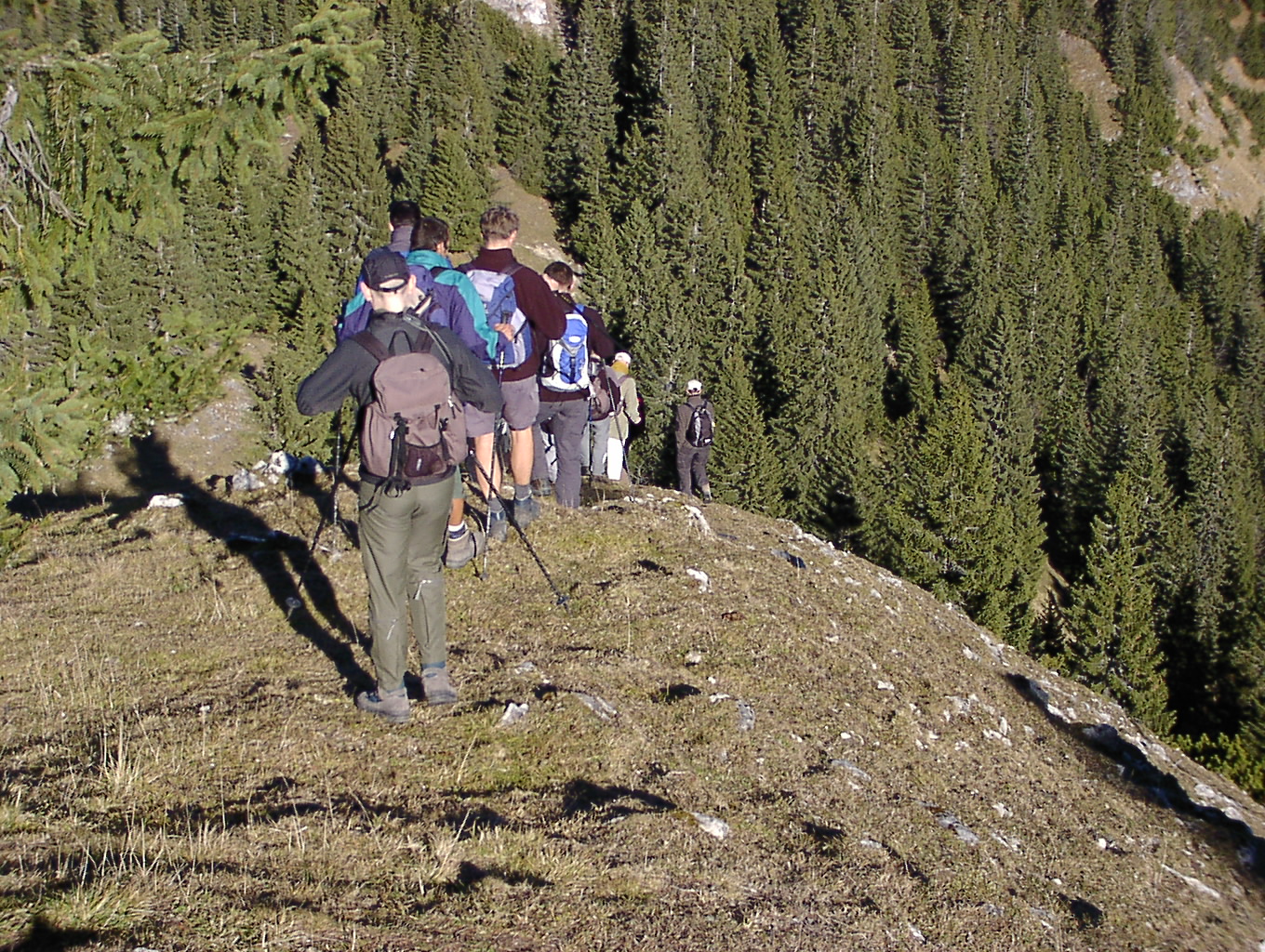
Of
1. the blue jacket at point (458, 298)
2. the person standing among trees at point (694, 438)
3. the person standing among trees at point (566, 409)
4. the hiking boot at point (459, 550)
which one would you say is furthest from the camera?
the person standing among trees at point (694, 438)

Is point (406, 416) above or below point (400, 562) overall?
above

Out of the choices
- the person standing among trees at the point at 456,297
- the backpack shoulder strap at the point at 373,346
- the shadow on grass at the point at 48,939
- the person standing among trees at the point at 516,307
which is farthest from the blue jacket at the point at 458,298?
the shadow on grass at the point at 48,939

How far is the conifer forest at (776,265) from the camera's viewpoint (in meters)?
6.61

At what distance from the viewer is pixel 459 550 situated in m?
9.12

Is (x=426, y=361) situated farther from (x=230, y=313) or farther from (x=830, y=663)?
(x=230, y=313)

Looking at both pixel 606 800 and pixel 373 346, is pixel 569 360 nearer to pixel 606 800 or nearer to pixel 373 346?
pixel 373 346

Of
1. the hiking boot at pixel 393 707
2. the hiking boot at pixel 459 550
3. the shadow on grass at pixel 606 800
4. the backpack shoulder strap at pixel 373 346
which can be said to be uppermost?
the backpack shoulder strap at pixel 373 346

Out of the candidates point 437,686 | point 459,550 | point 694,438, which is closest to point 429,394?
point 437,686

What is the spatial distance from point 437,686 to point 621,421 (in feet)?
26.1

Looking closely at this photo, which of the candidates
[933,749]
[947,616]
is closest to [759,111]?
[947,616]

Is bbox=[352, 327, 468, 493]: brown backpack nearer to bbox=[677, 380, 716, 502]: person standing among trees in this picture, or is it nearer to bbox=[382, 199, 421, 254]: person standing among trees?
bbox=[382, 199, 421, 254]: person standing among trees

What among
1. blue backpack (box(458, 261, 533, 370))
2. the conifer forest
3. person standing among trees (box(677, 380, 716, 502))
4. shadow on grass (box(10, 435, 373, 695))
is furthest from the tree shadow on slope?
the conifer forest

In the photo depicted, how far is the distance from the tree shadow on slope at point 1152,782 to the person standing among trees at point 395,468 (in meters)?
8.05

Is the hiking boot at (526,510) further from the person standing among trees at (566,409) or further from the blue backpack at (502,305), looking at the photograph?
the blue backpack at (502,305)
